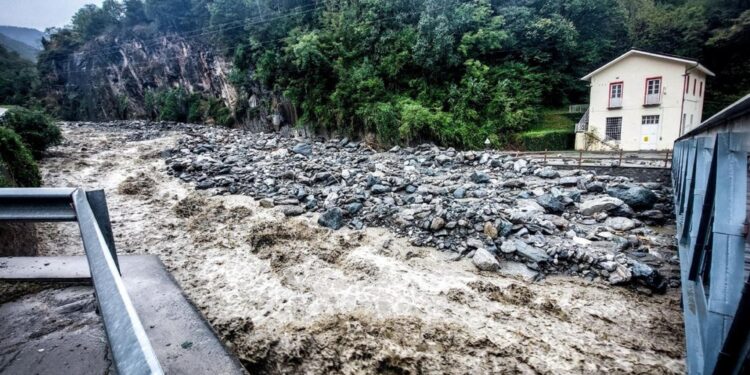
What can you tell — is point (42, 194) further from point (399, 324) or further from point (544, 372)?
point (544, 372)

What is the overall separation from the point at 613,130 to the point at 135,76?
49.2 meters

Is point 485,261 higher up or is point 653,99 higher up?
point 653,99

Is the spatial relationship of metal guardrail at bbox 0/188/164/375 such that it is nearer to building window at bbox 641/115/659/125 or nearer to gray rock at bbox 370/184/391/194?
gray rock at bbox 370/184/391/194

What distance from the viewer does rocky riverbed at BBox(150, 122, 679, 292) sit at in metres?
5.00

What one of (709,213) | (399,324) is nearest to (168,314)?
(399,324)

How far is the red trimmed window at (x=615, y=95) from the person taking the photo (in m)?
17.3

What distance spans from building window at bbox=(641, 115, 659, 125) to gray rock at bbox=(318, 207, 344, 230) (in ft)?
61.5

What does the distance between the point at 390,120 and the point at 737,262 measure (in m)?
15.6

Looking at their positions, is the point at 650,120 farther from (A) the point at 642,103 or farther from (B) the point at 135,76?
(B) the point at 135,76

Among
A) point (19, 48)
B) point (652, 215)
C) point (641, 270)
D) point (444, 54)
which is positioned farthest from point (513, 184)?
point (19, 48)

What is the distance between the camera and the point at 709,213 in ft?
7.48

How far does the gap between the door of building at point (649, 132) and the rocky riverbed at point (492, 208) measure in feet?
31.9

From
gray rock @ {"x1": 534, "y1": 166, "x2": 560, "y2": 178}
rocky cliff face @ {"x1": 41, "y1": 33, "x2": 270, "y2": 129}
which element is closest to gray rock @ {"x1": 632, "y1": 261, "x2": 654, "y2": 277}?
gray rock @ {"x1": 534, "y1": 166, "x2": 560, "y2": 178}

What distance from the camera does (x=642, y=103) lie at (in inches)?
658
